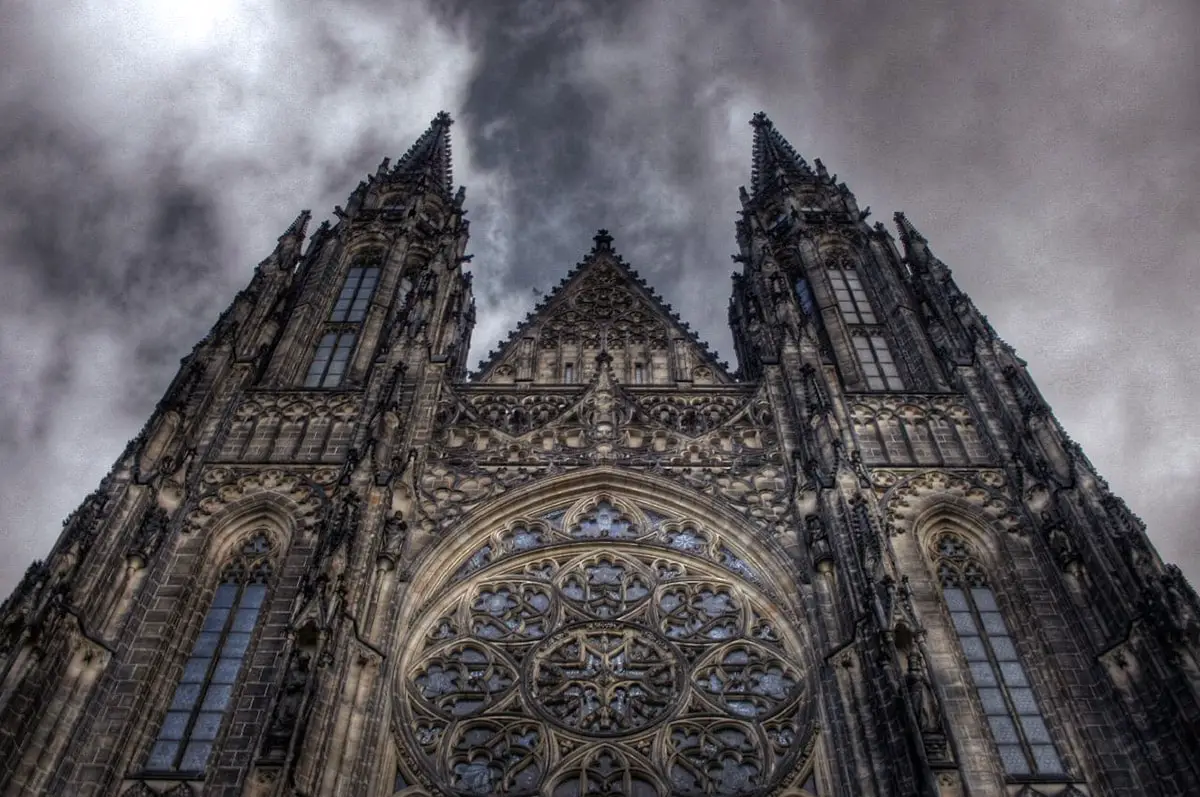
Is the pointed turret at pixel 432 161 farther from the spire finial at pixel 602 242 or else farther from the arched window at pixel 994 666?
the arched window at pixel 994 666

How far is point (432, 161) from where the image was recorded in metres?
32.0

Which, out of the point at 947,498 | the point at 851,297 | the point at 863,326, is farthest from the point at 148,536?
the point at 851,297

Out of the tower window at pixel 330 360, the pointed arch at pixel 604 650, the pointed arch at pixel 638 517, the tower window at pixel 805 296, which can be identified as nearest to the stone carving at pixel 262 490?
the pointed arch at pixel 638 517

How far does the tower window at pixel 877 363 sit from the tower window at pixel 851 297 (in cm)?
83

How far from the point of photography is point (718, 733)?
1380 centimetres

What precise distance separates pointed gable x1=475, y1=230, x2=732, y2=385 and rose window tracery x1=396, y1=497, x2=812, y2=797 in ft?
16.2

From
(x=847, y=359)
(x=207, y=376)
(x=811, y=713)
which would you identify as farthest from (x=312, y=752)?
(x=847, y=359)

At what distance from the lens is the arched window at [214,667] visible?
531 inches

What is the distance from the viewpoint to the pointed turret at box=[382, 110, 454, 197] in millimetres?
30359

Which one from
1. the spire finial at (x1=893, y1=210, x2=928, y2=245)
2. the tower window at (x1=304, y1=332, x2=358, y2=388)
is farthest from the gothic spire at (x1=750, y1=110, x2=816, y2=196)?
the tower window at (x1=304, y1=332, x2=358, y2=388)

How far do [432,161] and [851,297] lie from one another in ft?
47.9

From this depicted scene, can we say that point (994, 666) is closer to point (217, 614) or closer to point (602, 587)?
point (602, 587)

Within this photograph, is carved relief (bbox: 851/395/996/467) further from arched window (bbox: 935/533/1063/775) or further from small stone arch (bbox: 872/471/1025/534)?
arched window (bbox: 935/533/1063/775)

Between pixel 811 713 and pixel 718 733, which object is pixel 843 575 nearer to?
pixel 811 713
